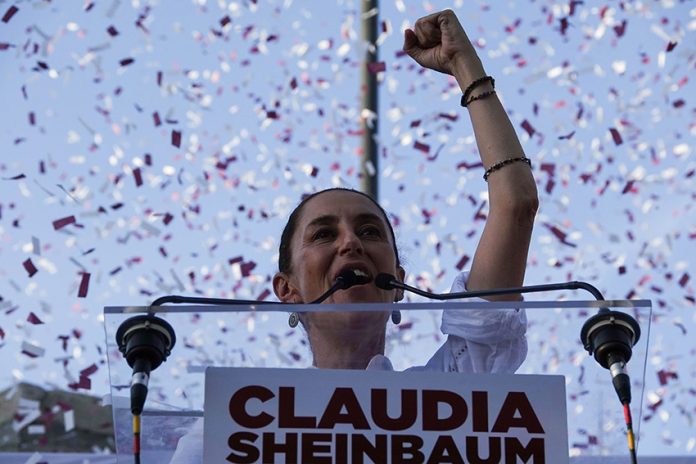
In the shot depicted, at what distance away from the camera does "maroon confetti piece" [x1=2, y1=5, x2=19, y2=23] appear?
5.50 m

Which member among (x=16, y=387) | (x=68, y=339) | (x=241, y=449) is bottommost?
(x=241, y=449)

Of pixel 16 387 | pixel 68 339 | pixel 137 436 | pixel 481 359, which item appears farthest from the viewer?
pixel 16 387

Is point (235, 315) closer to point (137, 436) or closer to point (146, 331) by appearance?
point (146, 331)

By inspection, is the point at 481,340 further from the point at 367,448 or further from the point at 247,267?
the point at 247,267

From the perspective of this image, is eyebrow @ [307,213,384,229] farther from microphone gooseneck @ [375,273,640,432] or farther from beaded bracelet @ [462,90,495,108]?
microphone gooseneck @ [375,273,640,432]

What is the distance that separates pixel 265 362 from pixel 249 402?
0.14m

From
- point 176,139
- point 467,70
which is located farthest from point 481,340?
point 176,139

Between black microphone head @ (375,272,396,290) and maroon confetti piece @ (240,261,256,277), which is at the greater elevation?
maroon confetti piece @ (240,261,256,277)

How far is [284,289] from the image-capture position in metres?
2.69

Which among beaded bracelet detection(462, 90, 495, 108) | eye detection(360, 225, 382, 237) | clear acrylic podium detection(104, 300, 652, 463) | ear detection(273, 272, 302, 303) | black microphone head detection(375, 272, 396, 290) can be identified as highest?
beaded bracelet detection(462, 90, 495, 108)

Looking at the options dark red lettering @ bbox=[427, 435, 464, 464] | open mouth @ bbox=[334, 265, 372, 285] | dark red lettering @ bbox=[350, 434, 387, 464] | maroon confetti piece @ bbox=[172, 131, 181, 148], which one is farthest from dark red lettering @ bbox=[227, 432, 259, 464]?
maroon confetti piece @ bbox=[172, 131, 181, 148]

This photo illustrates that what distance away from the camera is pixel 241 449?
143 cm

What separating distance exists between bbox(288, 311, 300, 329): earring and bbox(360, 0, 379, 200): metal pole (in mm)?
2343

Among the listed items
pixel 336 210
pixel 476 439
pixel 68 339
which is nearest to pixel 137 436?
pixel 476 439
